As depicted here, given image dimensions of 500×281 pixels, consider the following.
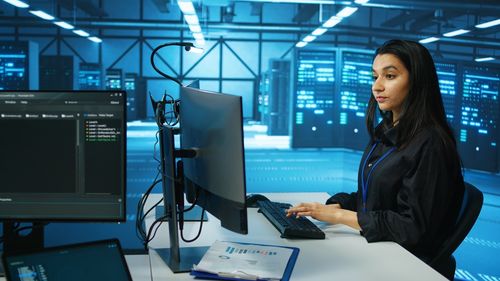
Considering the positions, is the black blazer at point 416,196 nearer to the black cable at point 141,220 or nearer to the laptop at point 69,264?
the black cable at point 141,220

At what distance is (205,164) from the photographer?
156cm

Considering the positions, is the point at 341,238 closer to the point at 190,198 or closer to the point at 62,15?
the point at 190,198

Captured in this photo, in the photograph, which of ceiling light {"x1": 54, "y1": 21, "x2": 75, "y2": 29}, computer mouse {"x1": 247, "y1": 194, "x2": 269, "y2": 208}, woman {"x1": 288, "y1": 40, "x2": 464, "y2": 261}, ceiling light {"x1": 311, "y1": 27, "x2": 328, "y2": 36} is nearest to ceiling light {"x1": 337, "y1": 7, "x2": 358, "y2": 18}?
ceiling light {"x1": 311, "y1": 27, "x2": 328, "y2": 36}

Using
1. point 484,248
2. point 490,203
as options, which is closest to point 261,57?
point 490,203

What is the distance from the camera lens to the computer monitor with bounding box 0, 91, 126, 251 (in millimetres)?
1520

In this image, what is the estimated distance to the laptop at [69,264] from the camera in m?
1.29

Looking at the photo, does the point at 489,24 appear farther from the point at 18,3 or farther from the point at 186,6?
the point at 18,3

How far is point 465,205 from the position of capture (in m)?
1.98

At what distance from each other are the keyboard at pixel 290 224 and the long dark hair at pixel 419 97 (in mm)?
481

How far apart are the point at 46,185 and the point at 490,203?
5.56 m

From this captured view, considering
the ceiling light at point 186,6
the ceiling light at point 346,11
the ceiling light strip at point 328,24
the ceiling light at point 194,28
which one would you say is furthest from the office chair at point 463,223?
the ceiling light at point 194,28

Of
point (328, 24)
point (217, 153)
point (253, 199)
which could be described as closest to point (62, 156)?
point (217, 153)

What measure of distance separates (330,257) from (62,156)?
0.91 meters

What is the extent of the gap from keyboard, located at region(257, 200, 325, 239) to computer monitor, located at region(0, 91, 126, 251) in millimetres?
682
